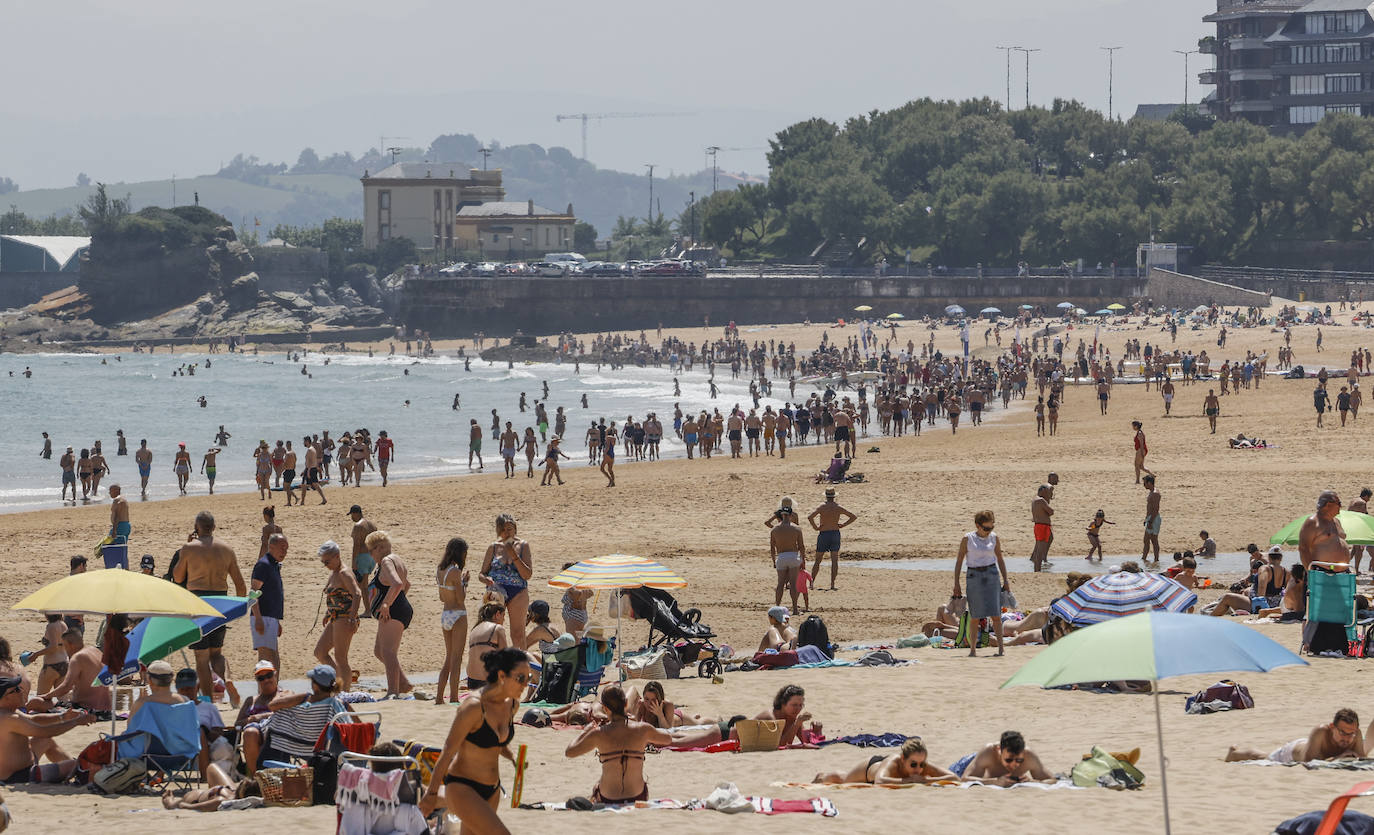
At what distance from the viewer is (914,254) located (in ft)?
283

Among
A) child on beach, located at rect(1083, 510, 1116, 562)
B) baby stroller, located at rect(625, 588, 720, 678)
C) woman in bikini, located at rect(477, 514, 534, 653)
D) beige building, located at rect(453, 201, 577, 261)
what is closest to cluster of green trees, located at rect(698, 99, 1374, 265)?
beige building, located at rect(453, 201, 577, 261)

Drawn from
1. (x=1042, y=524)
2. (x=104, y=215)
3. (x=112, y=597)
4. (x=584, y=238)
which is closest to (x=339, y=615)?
(x=112, y=597)

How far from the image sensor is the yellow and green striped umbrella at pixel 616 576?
10.4 m

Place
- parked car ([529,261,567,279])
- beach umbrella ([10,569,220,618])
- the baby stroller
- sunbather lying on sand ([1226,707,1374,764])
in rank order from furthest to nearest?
parked car ([529,261,567,279]) → the baby stroller → beach umbrella ([10,569,220,618]) → sunbather lying on sand ([1226,707,1374,764])

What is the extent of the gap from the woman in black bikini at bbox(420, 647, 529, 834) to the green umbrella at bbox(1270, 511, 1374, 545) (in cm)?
829

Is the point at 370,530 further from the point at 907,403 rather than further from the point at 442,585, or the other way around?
the point at 907,403

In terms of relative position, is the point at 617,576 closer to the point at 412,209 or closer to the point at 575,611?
the point at 575,611

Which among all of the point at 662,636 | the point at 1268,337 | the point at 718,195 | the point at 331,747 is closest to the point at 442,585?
the point at 331,747

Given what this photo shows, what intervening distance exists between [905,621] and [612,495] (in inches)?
408

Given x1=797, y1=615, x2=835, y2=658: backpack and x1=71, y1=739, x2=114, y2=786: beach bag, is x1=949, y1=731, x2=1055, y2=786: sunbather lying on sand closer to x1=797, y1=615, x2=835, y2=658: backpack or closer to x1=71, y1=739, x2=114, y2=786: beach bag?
x1=797, y1=615, x2=835, y2=658: backpack

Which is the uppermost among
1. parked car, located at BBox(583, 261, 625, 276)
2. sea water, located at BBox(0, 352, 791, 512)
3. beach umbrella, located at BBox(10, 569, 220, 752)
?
parked car, located at BBox(583, 261, 625, 276)

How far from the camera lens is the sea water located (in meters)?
33.9

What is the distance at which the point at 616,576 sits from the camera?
10.6m

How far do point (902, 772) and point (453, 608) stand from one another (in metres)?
3.34
